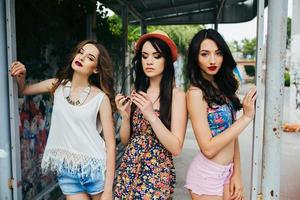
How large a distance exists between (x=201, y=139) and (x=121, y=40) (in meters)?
4.43

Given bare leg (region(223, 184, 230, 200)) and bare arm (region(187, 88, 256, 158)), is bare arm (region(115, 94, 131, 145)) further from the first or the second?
bare leg (region(223, 184, 230, 200))

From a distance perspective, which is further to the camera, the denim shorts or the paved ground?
the paved ground

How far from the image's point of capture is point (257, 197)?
2320 millimetres

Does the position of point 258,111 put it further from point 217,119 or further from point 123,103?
point 123,103

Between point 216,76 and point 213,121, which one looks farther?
point 216,76

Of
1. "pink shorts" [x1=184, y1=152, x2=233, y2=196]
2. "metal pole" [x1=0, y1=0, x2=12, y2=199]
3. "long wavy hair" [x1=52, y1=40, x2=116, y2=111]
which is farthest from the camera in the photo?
"metal pole" [x1=0, y1=0, x2=12, y2=199]

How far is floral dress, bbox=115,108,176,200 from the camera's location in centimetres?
199

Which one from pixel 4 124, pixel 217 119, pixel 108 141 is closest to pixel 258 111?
pixel 217 119

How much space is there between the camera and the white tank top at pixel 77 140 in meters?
2.20

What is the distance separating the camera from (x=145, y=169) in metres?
2.01

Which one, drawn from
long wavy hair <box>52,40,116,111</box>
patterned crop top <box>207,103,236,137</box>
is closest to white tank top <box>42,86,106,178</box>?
long wavy hair <box>52,40,116,111</box>

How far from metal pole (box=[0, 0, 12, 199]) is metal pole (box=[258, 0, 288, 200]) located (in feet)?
5.72

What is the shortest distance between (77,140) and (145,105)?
53cm

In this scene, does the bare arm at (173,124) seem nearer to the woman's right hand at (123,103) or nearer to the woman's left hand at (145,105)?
the woman's left hand at (145,105)
